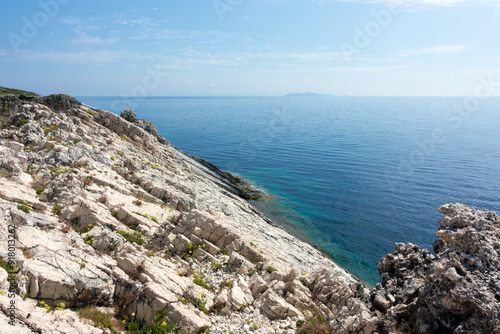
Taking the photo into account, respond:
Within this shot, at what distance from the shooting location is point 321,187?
6675 centimetres

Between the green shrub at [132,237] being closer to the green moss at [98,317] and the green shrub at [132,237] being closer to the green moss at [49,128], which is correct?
the green moss at [98,317]

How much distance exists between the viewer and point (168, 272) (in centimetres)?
1895

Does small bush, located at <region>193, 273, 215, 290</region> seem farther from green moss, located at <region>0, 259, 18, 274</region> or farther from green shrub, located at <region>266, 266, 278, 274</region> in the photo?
green moss, located at <region>0, 259, 18, 274</region>

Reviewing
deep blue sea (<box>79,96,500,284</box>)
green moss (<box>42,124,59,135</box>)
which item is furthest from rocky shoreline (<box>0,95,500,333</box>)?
deep blue sea (<box>79,96,500,284</box>)

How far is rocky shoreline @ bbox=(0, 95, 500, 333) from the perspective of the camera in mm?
12953

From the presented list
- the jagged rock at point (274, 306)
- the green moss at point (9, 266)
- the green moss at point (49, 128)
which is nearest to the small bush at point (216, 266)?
the jagged rock at point (274, 306)

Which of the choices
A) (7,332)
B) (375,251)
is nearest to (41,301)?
(7,332)

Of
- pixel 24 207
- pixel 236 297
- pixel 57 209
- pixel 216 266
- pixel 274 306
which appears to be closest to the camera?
pixel 274 306

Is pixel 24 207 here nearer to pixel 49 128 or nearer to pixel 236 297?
pixel 236 297

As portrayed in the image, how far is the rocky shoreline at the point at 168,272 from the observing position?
13.0 meters

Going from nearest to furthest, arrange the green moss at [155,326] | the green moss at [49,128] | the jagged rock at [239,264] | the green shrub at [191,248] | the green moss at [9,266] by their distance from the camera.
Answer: the green moss at [9,266] < the green moss at [155,326] < the jagged rock at [239,264] < the green shrub at [191,248] < the green moss at [49,128]

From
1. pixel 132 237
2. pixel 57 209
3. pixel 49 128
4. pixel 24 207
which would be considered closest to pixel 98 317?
pixel 132 237

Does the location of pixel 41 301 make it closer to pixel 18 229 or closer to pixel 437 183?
pixel 18 229

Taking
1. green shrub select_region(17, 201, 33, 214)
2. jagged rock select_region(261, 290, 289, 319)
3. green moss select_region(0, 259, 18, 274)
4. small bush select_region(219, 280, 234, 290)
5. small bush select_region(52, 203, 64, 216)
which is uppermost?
green shrub select_region(17, 201, 33, 214)
